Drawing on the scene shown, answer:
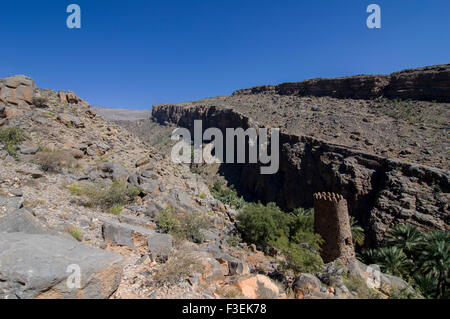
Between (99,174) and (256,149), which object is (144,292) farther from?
(256,149)

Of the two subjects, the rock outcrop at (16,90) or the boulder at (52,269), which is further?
the rock outcrop at (16,90)

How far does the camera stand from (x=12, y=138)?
33.1ft

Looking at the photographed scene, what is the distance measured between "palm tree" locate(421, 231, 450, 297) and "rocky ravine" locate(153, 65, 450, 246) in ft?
18.7

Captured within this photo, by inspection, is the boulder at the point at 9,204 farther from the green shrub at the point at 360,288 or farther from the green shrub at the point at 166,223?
the green shrub at the point at 360,288

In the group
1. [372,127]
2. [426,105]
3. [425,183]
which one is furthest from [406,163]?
[426,105]

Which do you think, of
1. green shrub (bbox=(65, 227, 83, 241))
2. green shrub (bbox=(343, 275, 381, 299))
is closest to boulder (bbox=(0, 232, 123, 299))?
green shrub (bbox=(65, 227, 83, 241))

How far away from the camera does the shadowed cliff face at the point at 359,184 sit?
19297 millimetres

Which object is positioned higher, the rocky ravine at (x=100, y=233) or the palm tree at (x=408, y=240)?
the rocky ravine at (x=100, y=233)

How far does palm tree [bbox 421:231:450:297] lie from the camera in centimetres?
1143

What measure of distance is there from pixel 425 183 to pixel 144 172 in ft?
77.2

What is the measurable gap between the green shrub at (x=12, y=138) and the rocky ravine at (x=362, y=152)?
24.6 meters

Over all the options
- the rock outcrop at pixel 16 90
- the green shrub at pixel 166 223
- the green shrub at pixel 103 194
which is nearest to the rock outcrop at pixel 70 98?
the rock outcrop at pixel 16 90

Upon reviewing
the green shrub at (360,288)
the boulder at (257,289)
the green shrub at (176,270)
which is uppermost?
the green shrub at (176,270)

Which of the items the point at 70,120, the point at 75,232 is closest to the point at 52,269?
the point at 75,232
